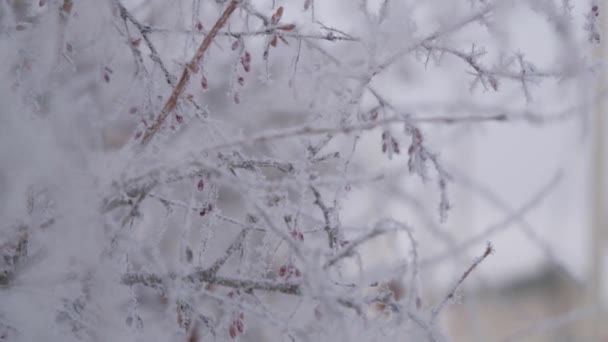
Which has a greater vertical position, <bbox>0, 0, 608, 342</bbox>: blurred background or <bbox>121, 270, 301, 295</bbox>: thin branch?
<bbox>0, 0, 608, 342</bbox>: blurred background

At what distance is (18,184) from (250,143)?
0.44 metres

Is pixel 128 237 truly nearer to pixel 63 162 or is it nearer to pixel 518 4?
pixel 63 162

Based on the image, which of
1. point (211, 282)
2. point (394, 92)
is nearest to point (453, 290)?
point (211, 282)

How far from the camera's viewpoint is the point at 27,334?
1.12m

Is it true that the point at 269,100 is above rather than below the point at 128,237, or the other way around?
above

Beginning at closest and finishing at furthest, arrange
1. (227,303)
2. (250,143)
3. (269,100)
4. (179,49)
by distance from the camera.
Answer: (250,143), (227,303), (179,49), (269,100)

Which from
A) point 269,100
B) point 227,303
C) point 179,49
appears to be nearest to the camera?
point 227,303

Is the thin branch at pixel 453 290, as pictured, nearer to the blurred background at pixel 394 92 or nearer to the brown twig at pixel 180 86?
the blurred background at pixel 394 92

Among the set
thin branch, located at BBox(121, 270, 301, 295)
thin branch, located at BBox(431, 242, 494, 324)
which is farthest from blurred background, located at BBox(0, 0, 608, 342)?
thin branch, located at BBox(121, 270, 301, 295)

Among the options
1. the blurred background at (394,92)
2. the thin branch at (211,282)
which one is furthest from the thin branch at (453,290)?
Result: the thin branch at (211,282)

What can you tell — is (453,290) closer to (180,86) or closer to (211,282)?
(211,282)

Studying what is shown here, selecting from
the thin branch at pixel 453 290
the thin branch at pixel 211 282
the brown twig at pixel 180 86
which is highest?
the brown twig at pixel 180 86

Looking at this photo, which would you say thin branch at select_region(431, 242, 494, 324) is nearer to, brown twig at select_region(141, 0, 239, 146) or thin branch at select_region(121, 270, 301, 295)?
thin branch at select_region(121, 270, 301, 295)

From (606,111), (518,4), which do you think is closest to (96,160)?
(518,4)
